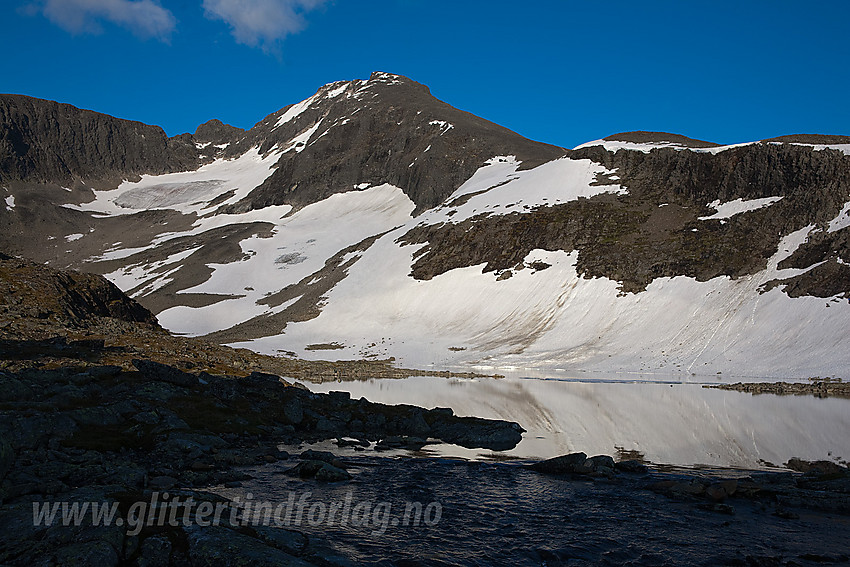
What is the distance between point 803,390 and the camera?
179 feet

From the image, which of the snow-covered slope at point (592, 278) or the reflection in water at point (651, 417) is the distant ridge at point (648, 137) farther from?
the reflection in water at point (651, 417)

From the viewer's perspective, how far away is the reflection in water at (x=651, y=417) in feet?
96.3

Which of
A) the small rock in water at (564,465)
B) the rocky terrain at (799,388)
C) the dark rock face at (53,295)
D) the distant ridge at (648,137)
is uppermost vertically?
the distant ridge at (648,137)

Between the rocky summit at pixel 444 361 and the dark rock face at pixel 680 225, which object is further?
the dark rock face at pixel 680 225

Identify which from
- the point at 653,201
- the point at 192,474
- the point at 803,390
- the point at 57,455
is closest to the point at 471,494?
the point at 192,474

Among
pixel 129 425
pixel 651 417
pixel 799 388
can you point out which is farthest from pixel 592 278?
pixel 129 425

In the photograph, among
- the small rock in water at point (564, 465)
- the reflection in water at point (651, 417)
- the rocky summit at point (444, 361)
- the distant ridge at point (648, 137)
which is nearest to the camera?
the rocky summit at point (444, 361)

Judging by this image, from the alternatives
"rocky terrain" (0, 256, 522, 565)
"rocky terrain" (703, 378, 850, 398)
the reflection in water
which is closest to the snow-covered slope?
Result: "rocky terrain" (703, 378, 850, 398)

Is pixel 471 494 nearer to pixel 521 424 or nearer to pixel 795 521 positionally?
pixel 795 521

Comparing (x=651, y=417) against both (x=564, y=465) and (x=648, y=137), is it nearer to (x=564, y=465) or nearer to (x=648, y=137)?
(x=564, y=465)

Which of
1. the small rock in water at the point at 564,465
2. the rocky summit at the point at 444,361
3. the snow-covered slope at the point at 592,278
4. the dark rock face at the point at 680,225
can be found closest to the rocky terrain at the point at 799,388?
the rocky summit at the point at 444,361

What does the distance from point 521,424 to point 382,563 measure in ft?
83.1

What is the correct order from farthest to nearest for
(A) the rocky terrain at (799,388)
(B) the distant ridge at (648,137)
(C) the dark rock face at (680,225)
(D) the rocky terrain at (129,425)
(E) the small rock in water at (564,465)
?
(B) the distant ridge at (648,137) → (C) the dark rock face at (680,225) → (A) the rocky terrain at (799,388) → (E) the small rock in water at (564,465) → (D) the rocky terrain at (129,425)

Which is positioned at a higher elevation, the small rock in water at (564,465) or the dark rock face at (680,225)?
the dark rock face at (680,225)
